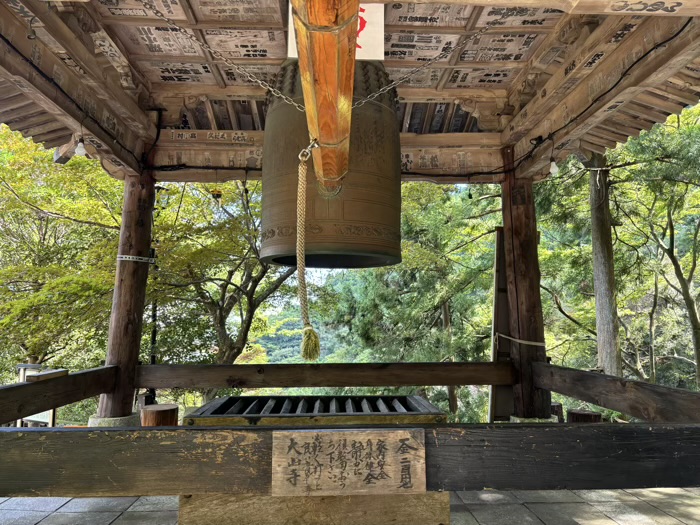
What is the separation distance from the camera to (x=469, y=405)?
11289 millimetres

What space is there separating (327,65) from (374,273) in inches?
393

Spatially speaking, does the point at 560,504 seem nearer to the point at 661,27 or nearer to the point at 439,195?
the point at 661,27

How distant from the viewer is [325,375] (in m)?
4.63

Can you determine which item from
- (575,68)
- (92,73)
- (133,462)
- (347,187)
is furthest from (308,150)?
(575,68)

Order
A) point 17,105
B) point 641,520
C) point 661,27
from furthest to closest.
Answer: point 17,105, point 641,520, point 661,27

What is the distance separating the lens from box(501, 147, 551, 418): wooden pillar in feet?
14.7

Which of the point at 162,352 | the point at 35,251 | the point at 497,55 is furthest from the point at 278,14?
the point at 35,251

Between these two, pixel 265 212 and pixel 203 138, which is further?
pixel 203 138

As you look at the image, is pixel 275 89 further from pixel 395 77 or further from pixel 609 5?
pixel 395 77

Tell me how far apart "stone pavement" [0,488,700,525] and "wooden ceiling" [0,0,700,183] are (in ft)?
8.89

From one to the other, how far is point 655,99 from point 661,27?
0.85m

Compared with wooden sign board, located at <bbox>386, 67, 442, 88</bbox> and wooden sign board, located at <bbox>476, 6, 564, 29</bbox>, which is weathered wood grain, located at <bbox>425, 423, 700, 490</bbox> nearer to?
wooden sign board, located at <bbox>476, 6, 564, 29</bbox>

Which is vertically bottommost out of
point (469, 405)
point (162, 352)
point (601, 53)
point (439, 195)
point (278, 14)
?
point (469, 405)

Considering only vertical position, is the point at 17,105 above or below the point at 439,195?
below
